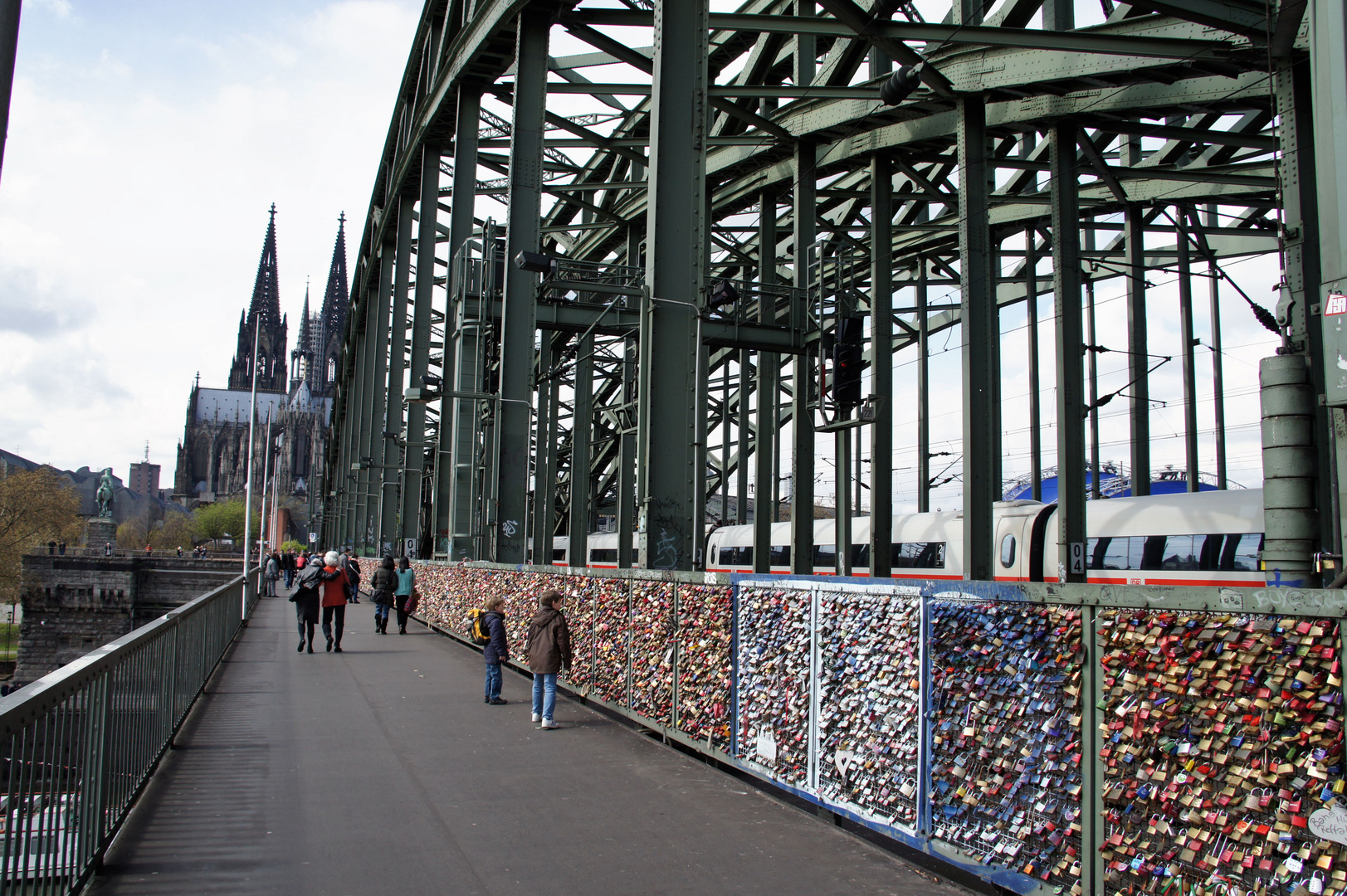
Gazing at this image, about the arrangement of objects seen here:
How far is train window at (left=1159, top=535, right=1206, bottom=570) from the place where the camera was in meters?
16.9

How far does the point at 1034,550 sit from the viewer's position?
2020 centimetres

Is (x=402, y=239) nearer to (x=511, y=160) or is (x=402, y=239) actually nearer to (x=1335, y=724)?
(x=511, y=160)

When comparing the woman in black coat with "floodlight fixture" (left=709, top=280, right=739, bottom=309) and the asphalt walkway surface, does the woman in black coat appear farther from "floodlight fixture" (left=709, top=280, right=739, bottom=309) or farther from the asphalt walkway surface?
"floodlight fixture" (left=709, top=280, right=739, bottom=309)

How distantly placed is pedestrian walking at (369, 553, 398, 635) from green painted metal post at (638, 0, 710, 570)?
34.8 ft

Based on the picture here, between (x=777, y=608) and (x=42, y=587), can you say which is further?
(x=42, y=587)

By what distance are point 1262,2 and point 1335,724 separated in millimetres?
15233

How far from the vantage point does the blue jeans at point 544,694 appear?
1034cm

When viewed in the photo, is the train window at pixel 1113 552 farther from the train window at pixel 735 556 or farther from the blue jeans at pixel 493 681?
the train window at pixel 735 556

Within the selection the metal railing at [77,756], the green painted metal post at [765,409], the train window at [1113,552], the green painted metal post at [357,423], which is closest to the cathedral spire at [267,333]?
the green painted metal post at [357,423]

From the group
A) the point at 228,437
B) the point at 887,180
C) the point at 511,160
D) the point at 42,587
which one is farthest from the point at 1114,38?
the point at 228,437

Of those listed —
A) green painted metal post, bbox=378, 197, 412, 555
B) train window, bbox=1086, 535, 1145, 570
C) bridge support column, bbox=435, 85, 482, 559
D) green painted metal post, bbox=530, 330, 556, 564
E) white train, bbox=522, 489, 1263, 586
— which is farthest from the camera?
green painted metal post, bbox=378, 197, 412, 555

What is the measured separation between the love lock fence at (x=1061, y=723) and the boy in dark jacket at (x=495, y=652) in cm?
422

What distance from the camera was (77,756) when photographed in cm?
518

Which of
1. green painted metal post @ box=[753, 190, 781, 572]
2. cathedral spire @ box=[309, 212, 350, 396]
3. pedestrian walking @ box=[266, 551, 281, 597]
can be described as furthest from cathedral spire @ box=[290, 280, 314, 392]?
green painted metal post @ box=[753, 190, 781, 572]
